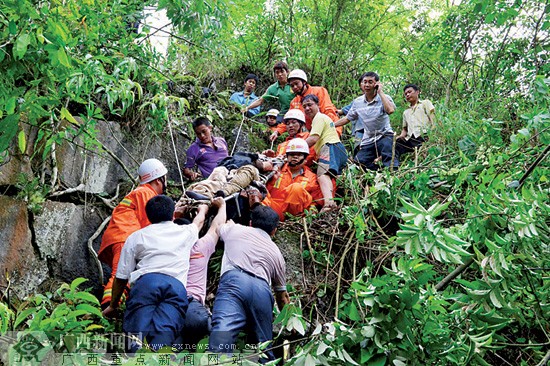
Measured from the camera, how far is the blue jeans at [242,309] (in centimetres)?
459

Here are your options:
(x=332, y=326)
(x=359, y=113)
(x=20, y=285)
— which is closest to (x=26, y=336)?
(x=332, y=326)

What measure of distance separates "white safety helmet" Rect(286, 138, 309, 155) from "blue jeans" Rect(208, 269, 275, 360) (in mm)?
2691

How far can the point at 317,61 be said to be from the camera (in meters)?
12.0

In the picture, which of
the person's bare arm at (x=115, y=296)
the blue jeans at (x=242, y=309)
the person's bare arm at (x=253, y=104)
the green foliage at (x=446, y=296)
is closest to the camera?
the green foliage at (x=446, y=296)

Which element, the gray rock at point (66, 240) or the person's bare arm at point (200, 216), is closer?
the person's bare arm at point (200, 216)

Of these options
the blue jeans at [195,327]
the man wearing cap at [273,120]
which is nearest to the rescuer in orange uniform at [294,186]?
the blue jeans at [195,327]

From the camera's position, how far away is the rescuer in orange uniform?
7105 mm

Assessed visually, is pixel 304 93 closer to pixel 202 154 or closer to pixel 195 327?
pixel 202 154

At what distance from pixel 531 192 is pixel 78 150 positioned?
549cm

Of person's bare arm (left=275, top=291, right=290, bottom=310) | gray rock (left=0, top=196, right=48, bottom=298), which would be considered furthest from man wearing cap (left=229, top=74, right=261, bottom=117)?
person's bare arm (left=275, top=291, right=290, bottom=310)

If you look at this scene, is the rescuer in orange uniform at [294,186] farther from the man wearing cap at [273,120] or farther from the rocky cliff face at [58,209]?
the man wearing cap at [273,120]

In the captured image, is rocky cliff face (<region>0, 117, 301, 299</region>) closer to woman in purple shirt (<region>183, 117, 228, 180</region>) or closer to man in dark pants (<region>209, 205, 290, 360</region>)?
woman in purple shirt (<region>183, 117, 228, 180</region>)

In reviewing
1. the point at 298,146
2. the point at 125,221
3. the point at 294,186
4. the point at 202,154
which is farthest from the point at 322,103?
the point at 125,221

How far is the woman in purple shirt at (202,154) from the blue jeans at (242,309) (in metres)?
3.32
